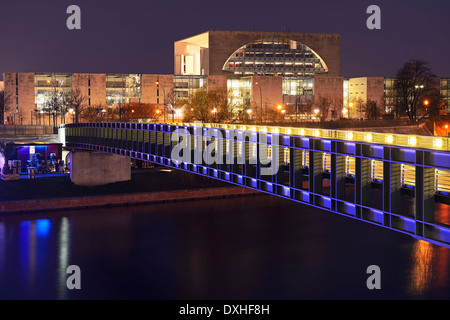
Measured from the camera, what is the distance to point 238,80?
138750mm

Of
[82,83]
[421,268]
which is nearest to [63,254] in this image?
[421,268]

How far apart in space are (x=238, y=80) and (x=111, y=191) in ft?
261

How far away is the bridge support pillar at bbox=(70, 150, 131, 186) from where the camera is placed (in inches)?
2547

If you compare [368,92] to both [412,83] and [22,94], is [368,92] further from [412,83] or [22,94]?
[22,94]

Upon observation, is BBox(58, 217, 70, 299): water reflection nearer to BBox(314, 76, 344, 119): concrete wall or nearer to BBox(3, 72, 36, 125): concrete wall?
BBox(3, 72, 36, 125): concrete wall

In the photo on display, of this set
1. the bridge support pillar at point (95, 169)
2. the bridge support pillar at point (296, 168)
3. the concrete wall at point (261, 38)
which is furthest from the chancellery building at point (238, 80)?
the bridge support pillar at point (296, 168)

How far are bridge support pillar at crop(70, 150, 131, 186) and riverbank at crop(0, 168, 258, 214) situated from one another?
3.11 feet

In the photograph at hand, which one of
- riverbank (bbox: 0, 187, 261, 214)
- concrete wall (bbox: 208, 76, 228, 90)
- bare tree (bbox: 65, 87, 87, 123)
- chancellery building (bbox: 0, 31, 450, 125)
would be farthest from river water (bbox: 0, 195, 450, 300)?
concrete wall (bbox: 208, 76, 228, 90)

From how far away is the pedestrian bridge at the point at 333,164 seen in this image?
2483cm

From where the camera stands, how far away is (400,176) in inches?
1049

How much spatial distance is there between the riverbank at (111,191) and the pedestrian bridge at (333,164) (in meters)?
10.5

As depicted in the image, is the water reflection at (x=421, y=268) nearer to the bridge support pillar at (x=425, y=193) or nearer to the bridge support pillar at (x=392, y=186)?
the bridge support pillar at (x=392, y=186)
